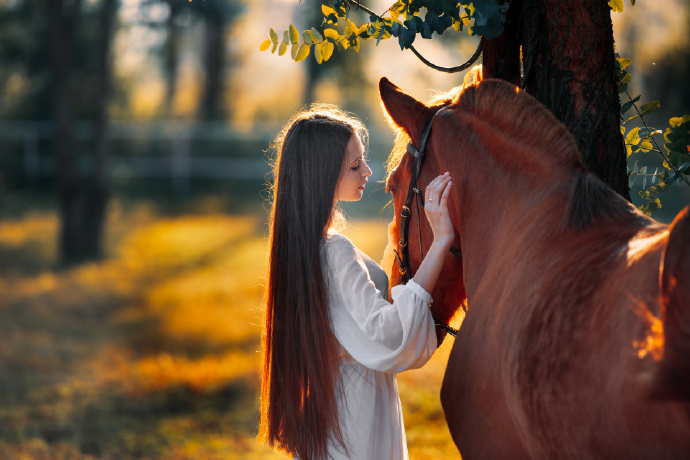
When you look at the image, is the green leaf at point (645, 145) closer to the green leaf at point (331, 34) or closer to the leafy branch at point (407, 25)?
the leafy branch at point (407, 25)

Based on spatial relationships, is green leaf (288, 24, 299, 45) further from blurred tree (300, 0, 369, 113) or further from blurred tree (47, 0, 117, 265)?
blurred tree (300, 0, 369, 113)

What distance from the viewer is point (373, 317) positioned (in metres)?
1.59

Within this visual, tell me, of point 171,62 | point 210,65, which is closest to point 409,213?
point 171,62

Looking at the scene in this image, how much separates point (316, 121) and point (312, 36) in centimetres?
33

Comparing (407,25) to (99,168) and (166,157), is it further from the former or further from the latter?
(166,157)

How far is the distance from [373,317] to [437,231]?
0.92ft

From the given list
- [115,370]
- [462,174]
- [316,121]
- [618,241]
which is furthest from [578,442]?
[115,370]

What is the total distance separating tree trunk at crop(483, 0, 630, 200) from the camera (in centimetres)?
172

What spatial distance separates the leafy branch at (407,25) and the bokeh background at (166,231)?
2.29ft

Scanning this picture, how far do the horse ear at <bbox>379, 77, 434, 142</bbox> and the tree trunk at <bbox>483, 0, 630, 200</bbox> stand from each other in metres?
0.35

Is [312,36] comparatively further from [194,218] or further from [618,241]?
[194,218]

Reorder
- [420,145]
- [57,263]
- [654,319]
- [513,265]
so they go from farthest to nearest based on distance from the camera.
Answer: [57,263] < [420,145] < [513,265] < [654,319]

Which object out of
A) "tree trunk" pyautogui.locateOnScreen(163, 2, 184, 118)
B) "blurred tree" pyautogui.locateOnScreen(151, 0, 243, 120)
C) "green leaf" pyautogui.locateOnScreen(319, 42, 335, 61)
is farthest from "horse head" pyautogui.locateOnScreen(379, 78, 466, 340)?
"tree trunk" pyautogui.locateOnScreen(163, 2, 184, 118)

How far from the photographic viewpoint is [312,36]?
1.96 metres
